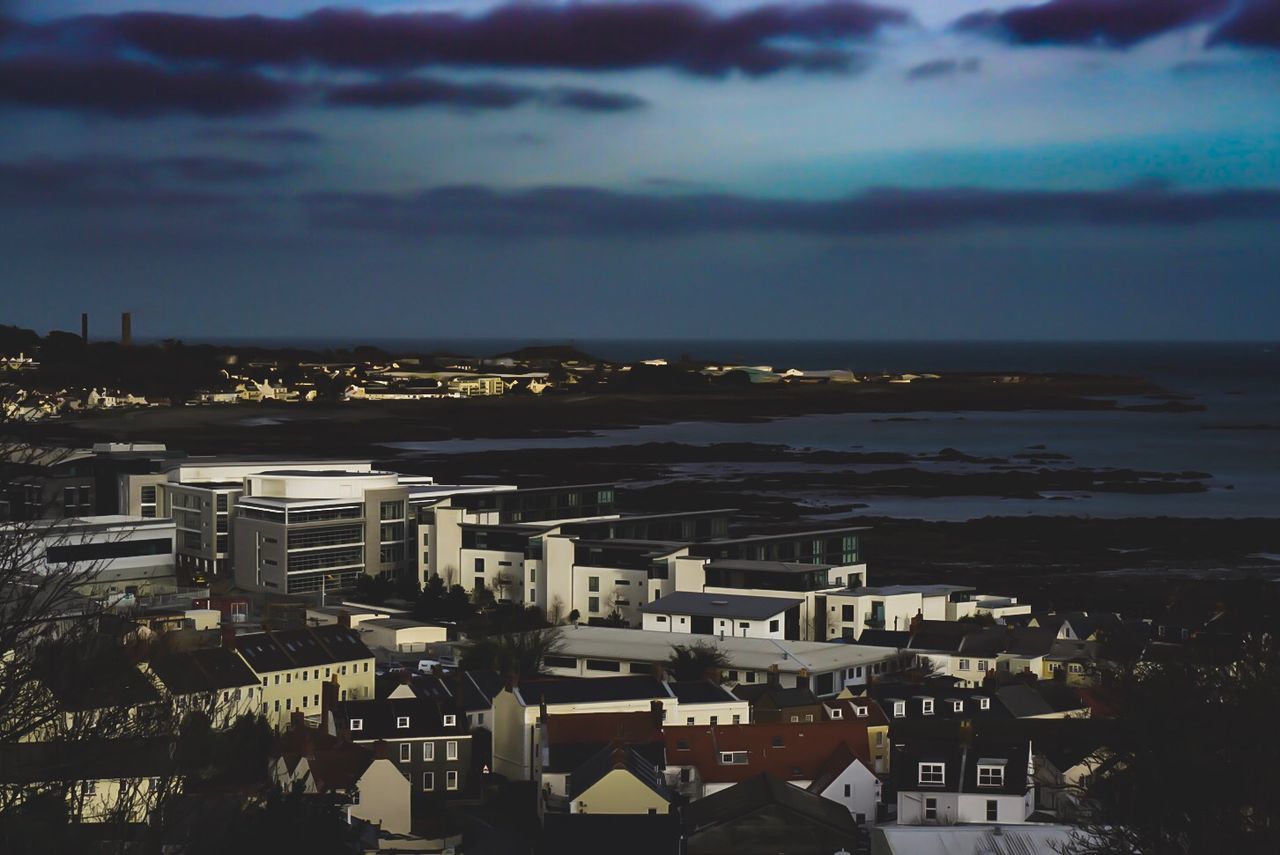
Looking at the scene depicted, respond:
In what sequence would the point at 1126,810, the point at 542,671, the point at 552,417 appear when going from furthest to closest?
the point at 552,417 → the point at 542,671 → the point at 1126,810

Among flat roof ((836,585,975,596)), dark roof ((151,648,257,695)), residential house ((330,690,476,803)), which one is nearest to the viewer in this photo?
residential house ((330,690,476,803))

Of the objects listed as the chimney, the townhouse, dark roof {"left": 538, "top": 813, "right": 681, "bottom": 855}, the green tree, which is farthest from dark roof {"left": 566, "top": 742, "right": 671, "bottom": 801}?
the green tree

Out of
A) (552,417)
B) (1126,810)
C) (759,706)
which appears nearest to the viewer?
(1126,810)

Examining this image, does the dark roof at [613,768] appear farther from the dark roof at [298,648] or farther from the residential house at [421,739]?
the dark roof at [298,648]

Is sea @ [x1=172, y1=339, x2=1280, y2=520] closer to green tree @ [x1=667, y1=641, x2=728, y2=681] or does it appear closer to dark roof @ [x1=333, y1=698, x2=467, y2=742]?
green tree @ [x1=667, y1=641, x2=728, y2=681]

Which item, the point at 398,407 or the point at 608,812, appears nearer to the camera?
the point at 608,812

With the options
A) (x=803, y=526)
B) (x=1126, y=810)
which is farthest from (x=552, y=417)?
(x=1126, y=810)

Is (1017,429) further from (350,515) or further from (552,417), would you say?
(350,515)
